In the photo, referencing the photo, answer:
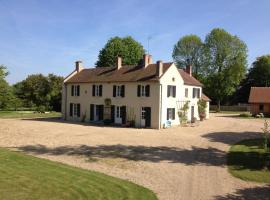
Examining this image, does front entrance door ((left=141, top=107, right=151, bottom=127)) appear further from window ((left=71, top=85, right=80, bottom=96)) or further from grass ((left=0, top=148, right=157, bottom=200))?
grass ((left=0, top=148, right=157, bottom=200))

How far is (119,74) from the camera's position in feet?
131

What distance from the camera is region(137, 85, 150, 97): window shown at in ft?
117

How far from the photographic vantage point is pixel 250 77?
274 ft

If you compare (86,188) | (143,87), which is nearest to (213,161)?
(86,188)

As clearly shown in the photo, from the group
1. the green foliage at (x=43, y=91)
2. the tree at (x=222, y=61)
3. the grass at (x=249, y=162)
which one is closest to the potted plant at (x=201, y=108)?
the grass at (x=249, y=162)

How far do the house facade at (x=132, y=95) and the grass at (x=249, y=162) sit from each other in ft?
40.5

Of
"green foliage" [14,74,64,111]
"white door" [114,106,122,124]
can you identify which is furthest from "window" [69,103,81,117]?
"green foliage" [14,74,64,111]

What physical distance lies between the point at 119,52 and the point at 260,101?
26.6 m

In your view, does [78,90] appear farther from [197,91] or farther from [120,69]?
[197,91]

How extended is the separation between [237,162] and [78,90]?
2808 centimetres

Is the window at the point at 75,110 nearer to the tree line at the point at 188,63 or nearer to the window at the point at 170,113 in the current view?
the window at the point at 170,113

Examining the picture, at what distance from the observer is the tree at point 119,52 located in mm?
64062

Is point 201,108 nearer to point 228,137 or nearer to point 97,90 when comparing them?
point 97,90

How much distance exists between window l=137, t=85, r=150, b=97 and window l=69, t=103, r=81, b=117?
33.0 feet
